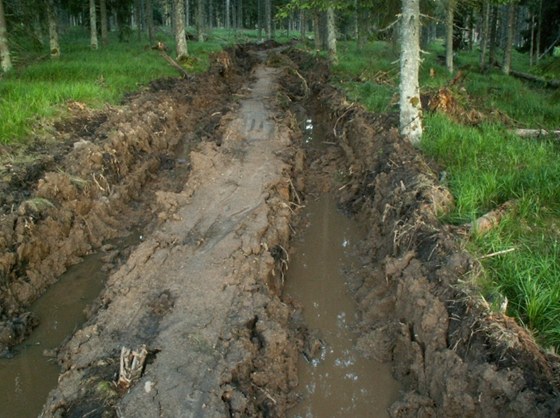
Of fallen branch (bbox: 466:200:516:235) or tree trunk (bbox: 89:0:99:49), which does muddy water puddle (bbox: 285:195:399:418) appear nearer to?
fallen branch (bbox: 466:200:516:235)

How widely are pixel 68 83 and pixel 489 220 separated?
10.5 m

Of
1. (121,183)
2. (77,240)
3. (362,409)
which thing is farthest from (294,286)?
(121,183)

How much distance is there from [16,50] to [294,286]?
575 inches

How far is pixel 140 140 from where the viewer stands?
10.1 meters

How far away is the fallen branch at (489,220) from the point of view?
5551 mm

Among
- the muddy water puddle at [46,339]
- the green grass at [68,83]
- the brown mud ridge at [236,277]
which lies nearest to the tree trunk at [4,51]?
the green grass at [68,83]

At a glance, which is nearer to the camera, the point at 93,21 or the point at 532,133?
the point at 532,133

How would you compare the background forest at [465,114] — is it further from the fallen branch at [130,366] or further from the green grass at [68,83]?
the fallen branch at [130,366]

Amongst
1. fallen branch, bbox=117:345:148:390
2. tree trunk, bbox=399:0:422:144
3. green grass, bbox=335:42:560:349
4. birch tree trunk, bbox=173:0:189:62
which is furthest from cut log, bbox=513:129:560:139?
birch tree trunk, bbox=173:0:189:62

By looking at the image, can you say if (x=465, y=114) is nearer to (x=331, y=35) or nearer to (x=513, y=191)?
(x=513, y=191)

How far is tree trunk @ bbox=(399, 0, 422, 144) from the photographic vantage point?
8.23m

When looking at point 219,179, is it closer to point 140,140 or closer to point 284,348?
point 140,140

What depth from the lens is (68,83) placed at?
40.0 ft

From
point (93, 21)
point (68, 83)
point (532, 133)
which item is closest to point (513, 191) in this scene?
point (532, 133)
